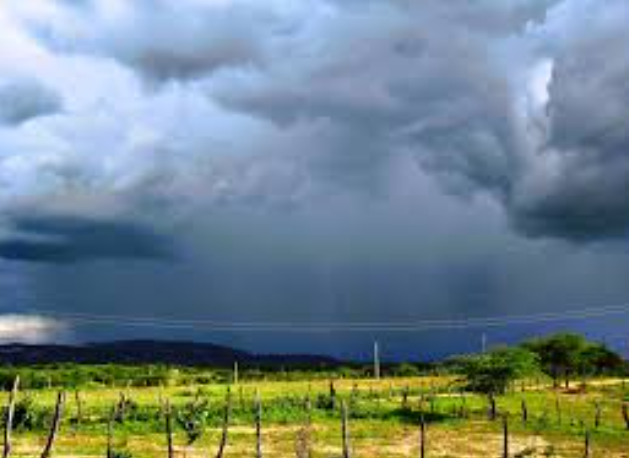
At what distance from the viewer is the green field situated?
59.3 m

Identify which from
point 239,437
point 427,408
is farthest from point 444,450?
point 427,408

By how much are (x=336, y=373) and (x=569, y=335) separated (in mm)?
40520

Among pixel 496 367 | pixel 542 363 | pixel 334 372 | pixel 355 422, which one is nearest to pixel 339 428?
pixel 355 422

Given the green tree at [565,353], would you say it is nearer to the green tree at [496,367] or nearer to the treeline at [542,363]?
the treeline at [542,363]

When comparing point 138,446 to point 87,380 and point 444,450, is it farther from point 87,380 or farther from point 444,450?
point 87,380

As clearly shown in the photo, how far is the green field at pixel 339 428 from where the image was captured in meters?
59.3

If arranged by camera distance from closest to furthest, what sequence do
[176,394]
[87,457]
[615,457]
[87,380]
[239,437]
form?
[87,457] → [615,457] → [239,437] → [176,394] → [87,380]

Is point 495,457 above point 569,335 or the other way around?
the other way around

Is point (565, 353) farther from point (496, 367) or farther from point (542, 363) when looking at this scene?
point (496, 367)

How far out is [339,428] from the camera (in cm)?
7188

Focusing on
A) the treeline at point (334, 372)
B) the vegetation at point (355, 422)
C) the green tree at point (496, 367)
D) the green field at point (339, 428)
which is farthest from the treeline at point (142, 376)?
the green tree at point (496, 367)

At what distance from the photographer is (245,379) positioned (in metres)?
159

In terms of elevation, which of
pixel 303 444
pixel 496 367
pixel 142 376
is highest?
pixel 496 367

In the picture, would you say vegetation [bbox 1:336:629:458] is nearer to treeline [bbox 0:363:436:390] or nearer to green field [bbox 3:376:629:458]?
green field [bbox 3:376:629:458]
